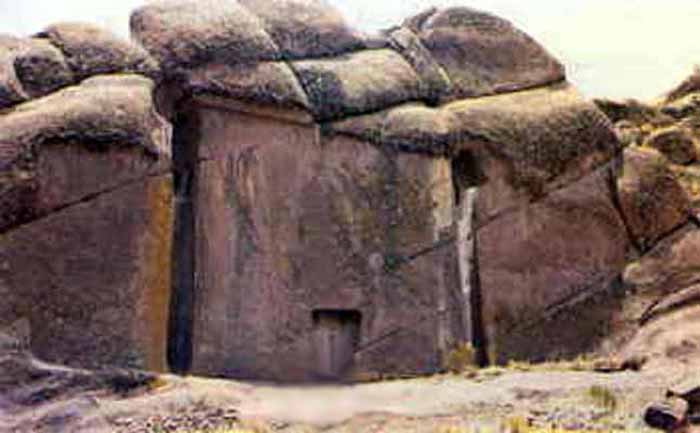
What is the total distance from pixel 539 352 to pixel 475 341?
47.6 inches

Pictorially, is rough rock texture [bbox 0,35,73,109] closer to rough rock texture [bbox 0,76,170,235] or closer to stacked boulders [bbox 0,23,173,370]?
stacked boulders [bbox 0,23,173,370]

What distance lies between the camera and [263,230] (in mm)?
21078

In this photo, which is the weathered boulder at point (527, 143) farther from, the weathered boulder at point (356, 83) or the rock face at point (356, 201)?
the weathered boulder at point (356, 83)

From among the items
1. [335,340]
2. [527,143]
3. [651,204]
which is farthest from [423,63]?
[335,340]

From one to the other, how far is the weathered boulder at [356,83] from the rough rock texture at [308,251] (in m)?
0.66

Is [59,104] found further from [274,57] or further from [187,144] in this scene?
[274,57]

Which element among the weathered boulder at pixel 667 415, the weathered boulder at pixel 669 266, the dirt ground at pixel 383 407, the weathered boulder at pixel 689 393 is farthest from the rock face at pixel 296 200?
the weathered boulder at pixel 667 415

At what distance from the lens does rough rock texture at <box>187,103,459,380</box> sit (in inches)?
811

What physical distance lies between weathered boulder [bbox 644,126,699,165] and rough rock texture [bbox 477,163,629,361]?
83.3 inches

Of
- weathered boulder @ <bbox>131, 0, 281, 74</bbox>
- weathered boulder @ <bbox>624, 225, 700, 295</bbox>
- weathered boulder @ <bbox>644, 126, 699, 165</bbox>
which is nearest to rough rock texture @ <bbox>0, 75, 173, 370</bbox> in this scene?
weathered boulder @ <bbox>131, 0, 281, 74</bbox>

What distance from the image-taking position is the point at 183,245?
21266 mm

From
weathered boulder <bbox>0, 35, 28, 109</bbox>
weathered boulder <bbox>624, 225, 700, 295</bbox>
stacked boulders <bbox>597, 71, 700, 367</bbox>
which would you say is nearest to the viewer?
weathered boulder <bbox>0, 35, 28, 109</bbox>

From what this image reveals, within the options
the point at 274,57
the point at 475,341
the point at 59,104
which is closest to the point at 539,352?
the point at 475,341

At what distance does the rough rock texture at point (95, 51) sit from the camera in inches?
812
